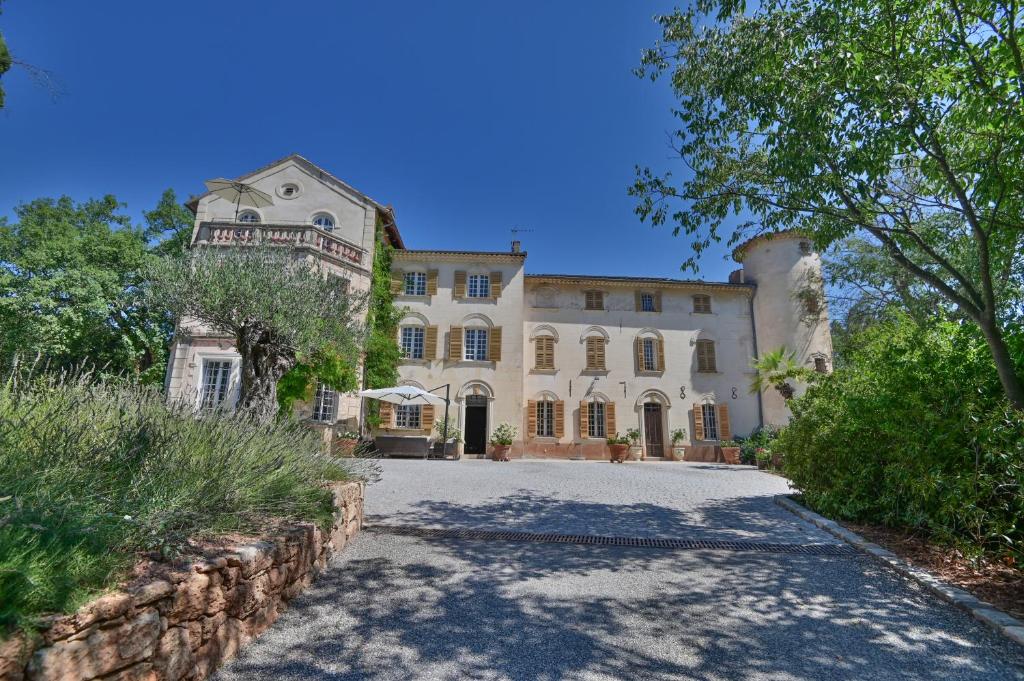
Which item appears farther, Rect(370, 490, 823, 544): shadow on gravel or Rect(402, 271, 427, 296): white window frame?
Rect(402, 271, 427, 296): white window frame

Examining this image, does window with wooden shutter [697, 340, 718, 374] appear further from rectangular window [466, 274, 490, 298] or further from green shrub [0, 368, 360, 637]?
green shrub [0, 368, 360, 637]

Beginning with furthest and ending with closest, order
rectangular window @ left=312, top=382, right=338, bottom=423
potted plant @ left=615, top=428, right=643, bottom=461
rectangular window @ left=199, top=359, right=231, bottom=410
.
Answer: potted plant @ left=615, top=428, right=643, bottom=461 < rectangular window @ left=312, top=382, right=338, bottom=423 < rectangular window @ left=199, top=359, right=231, bottom=410

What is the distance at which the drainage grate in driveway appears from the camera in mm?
5422

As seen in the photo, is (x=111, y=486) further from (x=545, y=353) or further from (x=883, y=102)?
(x=545, y=353)

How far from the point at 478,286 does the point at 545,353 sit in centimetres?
383

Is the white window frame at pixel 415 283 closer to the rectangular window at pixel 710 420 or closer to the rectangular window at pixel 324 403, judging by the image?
the rectangular window at pixel 324 403

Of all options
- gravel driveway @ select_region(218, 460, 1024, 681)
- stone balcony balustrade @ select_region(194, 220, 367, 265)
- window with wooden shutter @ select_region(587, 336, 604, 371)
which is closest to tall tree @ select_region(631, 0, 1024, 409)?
gravel driveway @ select_region(218, 460, 1024, 681)

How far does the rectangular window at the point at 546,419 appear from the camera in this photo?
19.8 meters

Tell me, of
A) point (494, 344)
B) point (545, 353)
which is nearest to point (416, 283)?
point (494, 344)

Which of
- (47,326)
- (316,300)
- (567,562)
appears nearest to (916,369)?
(567,562)

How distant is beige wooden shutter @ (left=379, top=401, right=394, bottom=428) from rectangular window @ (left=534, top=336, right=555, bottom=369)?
5.89 meters

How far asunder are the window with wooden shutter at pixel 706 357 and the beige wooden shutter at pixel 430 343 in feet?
35.3

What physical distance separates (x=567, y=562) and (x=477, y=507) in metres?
2.85

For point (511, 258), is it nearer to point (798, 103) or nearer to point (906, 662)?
point (798, 103)
